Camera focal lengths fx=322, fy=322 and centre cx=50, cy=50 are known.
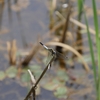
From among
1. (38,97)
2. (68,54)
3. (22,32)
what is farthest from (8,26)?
(38,97)

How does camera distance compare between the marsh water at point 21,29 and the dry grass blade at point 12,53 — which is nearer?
the marsh water at point 21,29

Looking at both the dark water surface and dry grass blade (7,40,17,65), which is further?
the dark water surface

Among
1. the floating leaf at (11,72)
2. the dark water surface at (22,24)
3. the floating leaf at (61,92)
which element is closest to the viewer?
the floating leaf at (61,92)

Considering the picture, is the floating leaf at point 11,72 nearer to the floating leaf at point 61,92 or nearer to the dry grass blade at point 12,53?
the dry grass blade at point 12,53

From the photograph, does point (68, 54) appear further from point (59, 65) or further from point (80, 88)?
point (80, 88)

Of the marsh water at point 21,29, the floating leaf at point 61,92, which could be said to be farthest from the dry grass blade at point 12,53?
the floating leaf at point 61,92

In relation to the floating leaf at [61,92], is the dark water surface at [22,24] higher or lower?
higher

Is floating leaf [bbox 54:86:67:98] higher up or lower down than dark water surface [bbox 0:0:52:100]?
lower down

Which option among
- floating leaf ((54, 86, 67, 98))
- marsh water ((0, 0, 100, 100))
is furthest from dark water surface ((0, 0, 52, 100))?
floating leaf ((54, 86, 67, 98))

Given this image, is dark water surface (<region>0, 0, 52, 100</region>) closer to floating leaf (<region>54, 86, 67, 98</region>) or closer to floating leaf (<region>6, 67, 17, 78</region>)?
floating leaf (<region>6, 67, 17, 78</region>)
